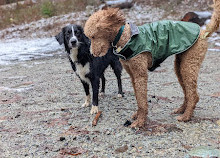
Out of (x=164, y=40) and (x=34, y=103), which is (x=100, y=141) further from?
(x=34, y=103)

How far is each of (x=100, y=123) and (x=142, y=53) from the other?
1.45 meters

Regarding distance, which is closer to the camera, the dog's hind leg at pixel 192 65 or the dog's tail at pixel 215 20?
the dog's tail at pixel 215 20

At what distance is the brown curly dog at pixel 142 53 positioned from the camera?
353 cm

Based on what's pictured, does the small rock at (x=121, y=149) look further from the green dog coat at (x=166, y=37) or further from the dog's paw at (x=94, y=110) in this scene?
the dog's paw at (x=94, y=110)

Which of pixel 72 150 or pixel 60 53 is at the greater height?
pixel 72 150

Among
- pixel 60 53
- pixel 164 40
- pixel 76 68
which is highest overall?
pixel 164 40

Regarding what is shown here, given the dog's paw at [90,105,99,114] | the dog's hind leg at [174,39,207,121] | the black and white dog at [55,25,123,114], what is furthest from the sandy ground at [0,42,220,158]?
the black and white dog at [55,25,123,114]

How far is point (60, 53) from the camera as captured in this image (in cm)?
1252

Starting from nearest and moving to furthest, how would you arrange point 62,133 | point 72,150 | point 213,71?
point 72,150 → point 62,133 → point 213,71

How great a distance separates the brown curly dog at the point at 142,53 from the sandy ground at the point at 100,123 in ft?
1.25

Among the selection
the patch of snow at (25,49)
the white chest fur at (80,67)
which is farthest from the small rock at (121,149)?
the patch of snow at (25,49)

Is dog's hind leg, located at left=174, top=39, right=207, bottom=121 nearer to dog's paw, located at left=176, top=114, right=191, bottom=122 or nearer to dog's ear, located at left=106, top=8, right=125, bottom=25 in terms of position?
dog's paw, located at left=176, top=114, right=191, bottom=122

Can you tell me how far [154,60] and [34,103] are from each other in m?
2.94

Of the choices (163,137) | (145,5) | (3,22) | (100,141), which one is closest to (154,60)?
(163,137)
